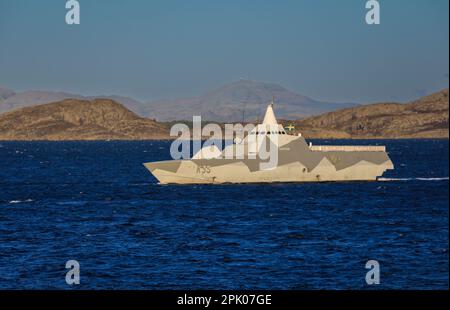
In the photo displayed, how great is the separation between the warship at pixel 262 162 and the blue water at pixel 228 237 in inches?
54.1

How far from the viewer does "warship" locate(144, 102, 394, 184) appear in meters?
80.8

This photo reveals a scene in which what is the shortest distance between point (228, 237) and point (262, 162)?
3396 centimetres

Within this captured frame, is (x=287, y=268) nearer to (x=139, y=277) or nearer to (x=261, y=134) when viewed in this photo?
(x=139, y=277)

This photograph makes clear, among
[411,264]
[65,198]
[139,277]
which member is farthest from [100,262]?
[65,198]

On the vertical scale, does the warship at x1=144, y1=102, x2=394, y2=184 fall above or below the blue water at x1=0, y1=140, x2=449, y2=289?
above

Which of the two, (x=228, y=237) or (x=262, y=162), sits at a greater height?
(x=262, y=162)

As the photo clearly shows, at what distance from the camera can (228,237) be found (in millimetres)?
47781

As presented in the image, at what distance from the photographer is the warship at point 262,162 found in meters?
80.8

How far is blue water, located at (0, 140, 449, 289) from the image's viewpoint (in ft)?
115

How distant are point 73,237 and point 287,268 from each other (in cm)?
1692

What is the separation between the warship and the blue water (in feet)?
4.51

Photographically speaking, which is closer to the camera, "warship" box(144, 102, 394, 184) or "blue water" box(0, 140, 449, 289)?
"blue water" box(0, 140, 449, 289)

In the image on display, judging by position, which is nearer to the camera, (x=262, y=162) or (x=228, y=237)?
(x=228, y=237)

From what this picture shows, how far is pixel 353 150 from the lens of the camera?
85.2 meters
